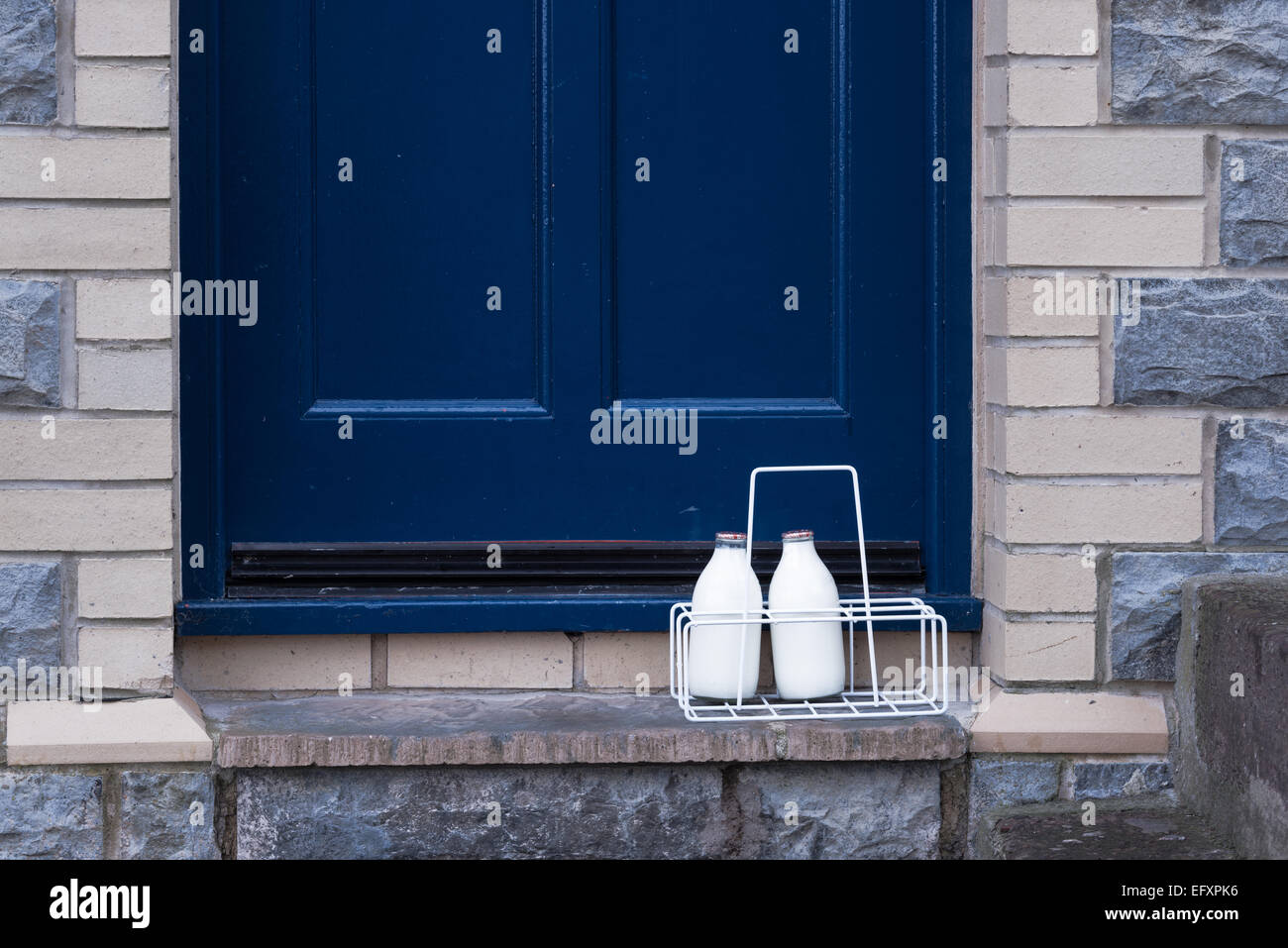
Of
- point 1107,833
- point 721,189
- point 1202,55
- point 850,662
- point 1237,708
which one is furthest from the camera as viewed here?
point 721,189

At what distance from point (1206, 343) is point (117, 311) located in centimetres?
203

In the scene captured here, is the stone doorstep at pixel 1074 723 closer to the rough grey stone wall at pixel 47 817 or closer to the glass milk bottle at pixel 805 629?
the glass milk bottle at pixel 805 629

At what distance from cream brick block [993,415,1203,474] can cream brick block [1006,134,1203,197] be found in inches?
16.9

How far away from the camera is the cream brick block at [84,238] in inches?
99.0

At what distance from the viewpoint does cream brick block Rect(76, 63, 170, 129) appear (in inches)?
99.3

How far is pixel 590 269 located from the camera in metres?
2.82

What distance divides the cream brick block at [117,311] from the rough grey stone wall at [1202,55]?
184cm

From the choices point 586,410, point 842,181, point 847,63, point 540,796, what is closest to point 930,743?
point 540,796

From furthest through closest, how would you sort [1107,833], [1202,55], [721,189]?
[721,189] < [1202,55] < [1107,833]

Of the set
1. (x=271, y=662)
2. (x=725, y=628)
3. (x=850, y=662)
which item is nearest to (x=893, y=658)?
(x=850, y=662)

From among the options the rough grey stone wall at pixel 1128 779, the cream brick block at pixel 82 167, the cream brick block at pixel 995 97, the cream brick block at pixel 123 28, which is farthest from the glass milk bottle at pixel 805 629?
the cream brick block at pixel 123 28

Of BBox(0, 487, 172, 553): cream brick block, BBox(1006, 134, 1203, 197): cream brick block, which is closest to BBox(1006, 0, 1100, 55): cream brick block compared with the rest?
BBox(1006, 134, 1203, 197): cream brick block

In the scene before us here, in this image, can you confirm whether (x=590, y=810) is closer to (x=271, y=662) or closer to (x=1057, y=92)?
(x=271, y=662)

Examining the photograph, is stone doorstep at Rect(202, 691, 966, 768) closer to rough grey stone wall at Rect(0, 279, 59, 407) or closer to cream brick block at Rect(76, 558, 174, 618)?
cream brick block at Rect(76, 558, 174, 618)
